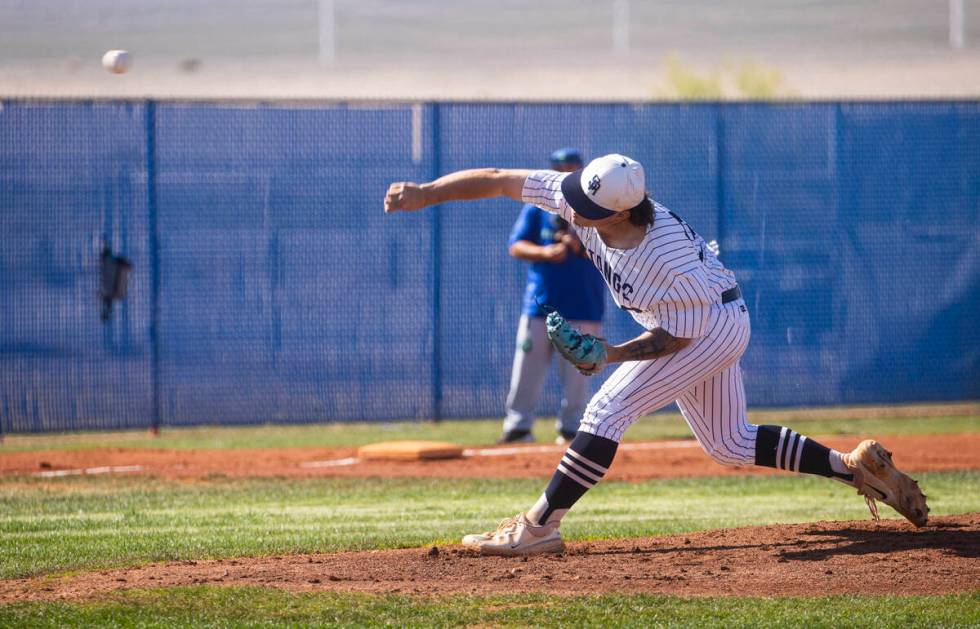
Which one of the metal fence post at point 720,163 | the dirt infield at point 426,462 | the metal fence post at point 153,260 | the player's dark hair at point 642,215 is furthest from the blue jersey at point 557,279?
the player's dark hair at point 642,215

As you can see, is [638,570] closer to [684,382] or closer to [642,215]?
[684,382]

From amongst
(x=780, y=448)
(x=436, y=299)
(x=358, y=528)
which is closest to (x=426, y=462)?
(x=358, y=528)

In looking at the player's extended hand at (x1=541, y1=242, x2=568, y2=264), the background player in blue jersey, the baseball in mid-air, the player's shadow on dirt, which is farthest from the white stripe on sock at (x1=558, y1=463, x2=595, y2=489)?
the baseball in mid-air

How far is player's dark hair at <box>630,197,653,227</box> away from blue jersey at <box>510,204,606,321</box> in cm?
584

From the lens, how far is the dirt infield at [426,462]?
1070 centimetres

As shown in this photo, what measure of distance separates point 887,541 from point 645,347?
1.62 meters

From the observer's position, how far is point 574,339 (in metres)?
6.05

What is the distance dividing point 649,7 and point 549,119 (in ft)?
76.3

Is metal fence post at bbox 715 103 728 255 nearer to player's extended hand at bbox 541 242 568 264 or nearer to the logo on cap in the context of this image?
player's extended hand at bbox 541 242 568 264

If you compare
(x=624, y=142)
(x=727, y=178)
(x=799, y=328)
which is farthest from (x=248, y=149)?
(x=799, y=328)

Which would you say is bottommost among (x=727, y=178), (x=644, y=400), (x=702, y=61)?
(x=644, y=400)

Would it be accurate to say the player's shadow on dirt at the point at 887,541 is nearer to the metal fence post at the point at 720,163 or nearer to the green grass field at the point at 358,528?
the green grass field at the point at 358,528

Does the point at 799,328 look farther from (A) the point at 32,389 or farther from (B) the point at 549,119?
(A) the point at 32,389

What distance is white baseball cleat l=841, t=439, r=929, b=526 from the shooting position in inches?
260
